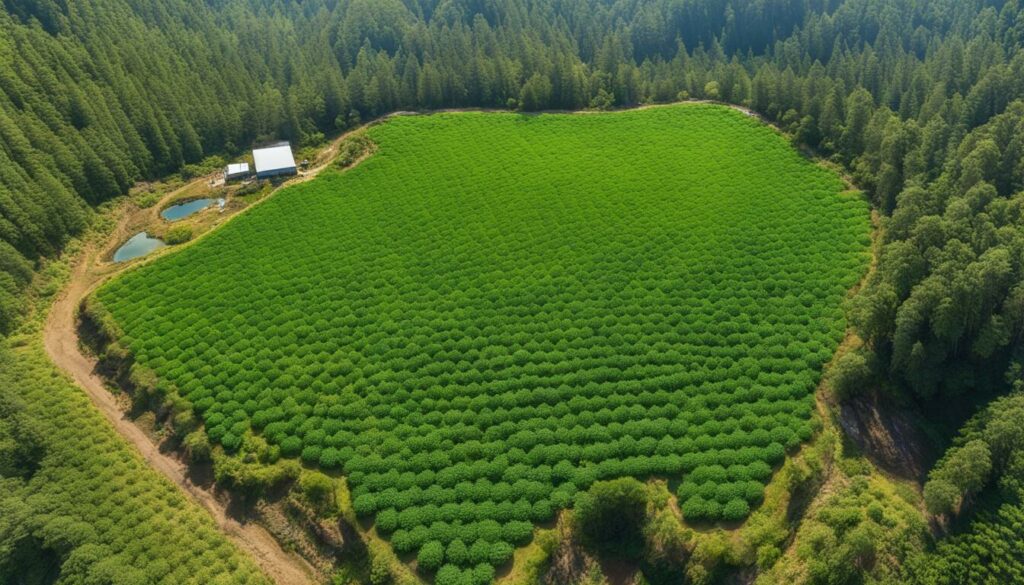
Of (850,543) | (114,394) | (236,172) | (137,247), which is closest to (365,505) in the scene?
(114,394)

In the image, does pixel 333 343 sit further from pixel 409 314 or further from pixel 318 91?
pixel 318 91

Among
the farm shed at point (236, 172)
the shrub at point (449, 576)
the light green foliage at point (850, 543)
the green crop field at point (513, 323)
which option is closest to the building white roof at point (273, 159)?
the farm shed at point (236, 172)

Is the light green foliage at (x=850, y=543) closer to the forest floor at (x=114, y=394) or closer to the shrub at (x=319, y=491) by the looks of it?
the shrub at (x=319, y=491)

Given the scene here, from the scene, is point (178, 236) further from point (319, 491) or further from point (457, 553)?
point (457, 553)

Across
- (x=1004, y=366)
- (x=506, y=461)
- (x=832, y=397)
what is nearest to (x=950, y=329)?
(x=1004, y=366)

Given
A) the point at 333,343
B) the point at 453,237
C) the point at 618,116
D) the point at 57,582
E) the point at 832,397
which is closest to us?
the point at 57,582

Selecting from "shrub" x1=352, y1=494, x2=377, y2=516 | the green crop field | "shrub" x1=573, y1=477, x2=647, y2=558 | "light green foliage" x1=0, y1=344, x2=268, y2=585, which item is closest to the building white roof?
the green crop field

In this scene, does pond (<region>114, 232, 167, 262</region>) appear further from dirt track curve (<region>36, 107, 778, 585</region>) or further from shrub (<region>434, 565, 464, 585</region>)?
shrub (<region>434, 565, 464, 585</region>)

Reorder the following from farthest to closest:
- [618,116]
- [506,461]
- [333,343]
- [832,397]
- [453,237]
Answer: [618,116]
[453,237]
[333,343]
[832,397]
[506,461]
